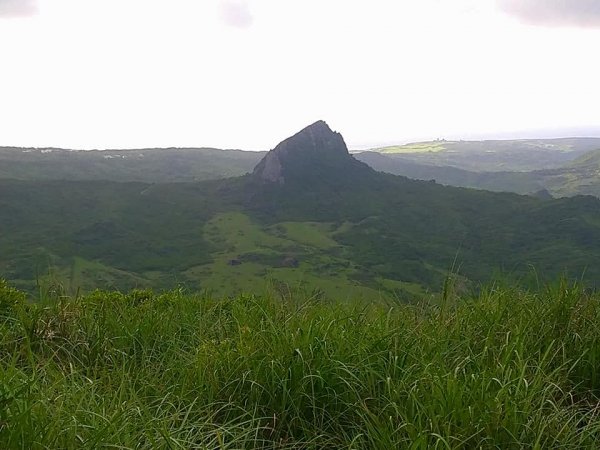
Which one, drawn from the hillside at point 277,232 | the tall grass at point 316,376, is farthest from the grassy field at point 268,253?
the tall grass at point 316,376

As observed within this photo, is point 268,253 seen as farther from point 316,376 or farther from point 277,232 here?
point 316,376

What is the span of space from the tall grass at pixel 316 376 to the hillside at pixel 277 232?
89.8m

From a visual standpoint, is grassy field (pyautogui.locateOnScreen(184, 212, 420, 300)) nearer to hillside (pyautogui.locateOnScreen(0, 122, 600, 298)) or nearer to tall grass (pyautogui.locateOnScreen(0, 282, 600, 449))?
hillside (pyautogui.locateOnScreen(0, 122, 600, 298))

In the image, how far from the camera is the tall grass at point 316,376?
2.81 metres

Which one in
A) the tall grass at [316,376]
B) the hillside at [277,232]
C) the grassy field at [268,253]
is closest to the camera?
the tall grass at [316,376]

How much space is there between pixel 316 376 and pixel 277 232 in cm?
15678

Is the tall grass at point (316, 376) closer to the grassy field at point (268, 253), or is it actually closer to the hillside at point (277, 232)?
the grassy field at point (268, 253)

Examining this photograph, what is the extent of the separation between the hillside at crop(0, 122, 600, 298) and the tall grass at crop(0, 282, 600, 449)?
8985 centimetres

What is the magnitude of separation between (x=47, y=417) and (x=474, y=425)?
7.52 feet

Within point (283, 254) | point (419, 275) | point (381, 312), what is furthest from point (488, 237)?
point (381, 312)

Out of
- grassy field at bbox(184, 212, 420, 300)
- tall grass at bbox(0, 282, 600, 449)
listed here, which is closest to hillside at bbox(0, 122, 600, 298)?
grassy field at bbox(184, 212, 420, 300)

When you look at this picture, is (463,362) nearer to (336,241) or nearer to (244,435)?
(244,435)

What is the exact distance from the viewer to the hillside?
378ft

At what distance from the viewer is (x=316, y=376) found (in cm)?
338
